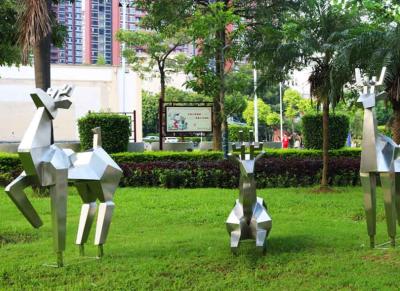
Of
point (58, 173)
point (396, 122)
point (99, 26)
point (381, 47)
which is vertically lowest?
point (58, 173)

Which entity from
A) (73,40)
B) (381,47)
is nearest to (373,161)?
(381,47)

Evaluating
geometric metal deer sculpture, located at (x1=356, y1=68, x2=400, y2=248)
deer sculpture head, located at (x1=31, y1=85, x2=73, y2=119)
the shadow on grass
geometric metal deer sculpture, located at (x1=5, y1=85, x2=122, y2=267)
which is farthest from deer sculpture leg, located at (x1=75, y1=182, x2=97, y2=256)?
geometric metal deer sculpture, located at (x1=356, y1=68, x2=400, y2=248)

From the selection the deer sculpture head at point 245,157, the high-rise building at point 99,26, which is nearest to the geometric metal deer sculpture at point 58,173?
the deer sculpture head at point 245,157

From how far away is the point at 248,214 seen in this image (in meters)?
6.45

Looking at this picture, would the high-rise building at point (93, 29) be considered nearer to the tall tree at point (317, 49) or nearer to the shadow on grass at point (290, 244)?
the tall tree at point (317, 49)

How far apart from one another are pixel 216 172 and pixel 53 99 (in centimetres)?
833

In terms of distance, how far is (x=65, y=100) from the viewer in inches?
227

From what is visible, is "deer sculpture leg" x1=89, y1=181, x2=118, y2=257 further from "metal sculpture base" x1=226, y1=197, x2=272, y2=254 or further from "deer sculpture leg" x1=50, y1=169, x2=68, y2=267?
"metal sculpture base" x1=226, y1=197, x2=272, y2=254

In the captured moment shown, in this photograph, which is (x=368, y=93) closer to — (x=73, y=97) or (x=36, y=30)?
(x=36, y=30)

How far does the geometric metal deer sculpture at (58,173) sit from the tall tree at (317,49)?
283 inches

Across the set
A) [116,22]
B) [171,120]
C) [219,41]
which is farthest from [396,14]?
[116,22]

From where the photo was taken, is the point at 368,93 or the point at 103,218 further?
the point at 368,93

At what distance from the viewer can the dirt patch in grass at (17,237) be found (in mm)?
7625

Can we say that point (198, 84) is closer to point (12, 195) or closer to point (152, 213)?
point (152, 213)
